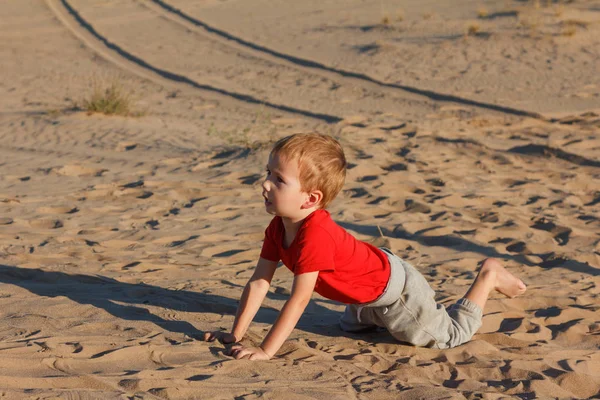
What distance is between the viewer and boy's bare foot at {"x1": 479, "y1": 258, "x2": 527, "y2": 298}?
4.02 metres

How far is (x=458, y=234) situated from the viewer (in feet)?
18.2

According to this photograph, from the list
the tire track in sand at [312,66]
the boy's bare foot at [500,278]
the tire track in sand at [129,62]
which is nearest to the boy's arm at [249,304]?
the boy's bare foot at [500,278]

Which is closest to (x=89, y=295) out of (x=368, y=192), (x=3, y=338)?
(x=3, y=338)

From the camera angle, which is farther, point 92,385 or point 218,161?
point 218,161

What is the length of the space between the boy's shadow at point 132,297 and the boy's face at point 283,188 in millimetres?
735

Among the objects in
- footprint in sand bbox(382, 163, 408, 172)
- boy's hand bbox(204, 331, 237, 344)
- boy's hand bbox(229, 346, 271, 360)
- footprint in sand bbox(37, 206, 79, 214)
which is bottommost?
footprint in sand bbox(37, 206, 79, 214)

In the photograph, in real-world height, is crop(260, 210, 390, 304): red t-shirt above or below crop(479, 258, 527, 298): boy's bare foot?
above

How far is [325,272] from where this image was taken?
3.35 meters

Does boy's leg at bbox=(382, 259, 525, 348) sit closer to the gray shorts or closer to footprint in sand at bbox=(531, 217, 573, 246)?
the gray shorts

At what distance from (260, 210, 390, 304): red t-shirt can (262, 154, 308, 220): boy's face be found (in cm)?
10

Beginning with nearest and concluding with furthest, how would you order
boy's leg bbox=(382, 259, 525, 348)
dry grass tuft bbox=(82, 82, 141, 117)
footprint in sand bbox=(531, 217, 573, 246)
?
boy's leg bbox=(382, 259, 525, 348) < footprint in sand bbox=(531, 217, 573, 246) < dry grass tuft bbox=(82, 82, 141, 117)

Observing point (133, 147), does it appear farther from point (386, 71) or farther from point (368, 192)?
point (386, 71)

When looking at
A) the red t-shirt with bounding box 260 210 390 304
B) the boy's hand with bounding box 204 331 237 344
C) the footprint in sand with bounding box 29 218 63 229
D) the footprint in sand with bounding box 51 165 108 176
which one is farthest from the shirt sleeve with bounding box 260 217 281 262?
the footprint in sand with bounding box 51 165 108 176

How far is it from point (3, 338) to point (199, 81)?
30.1 ft
